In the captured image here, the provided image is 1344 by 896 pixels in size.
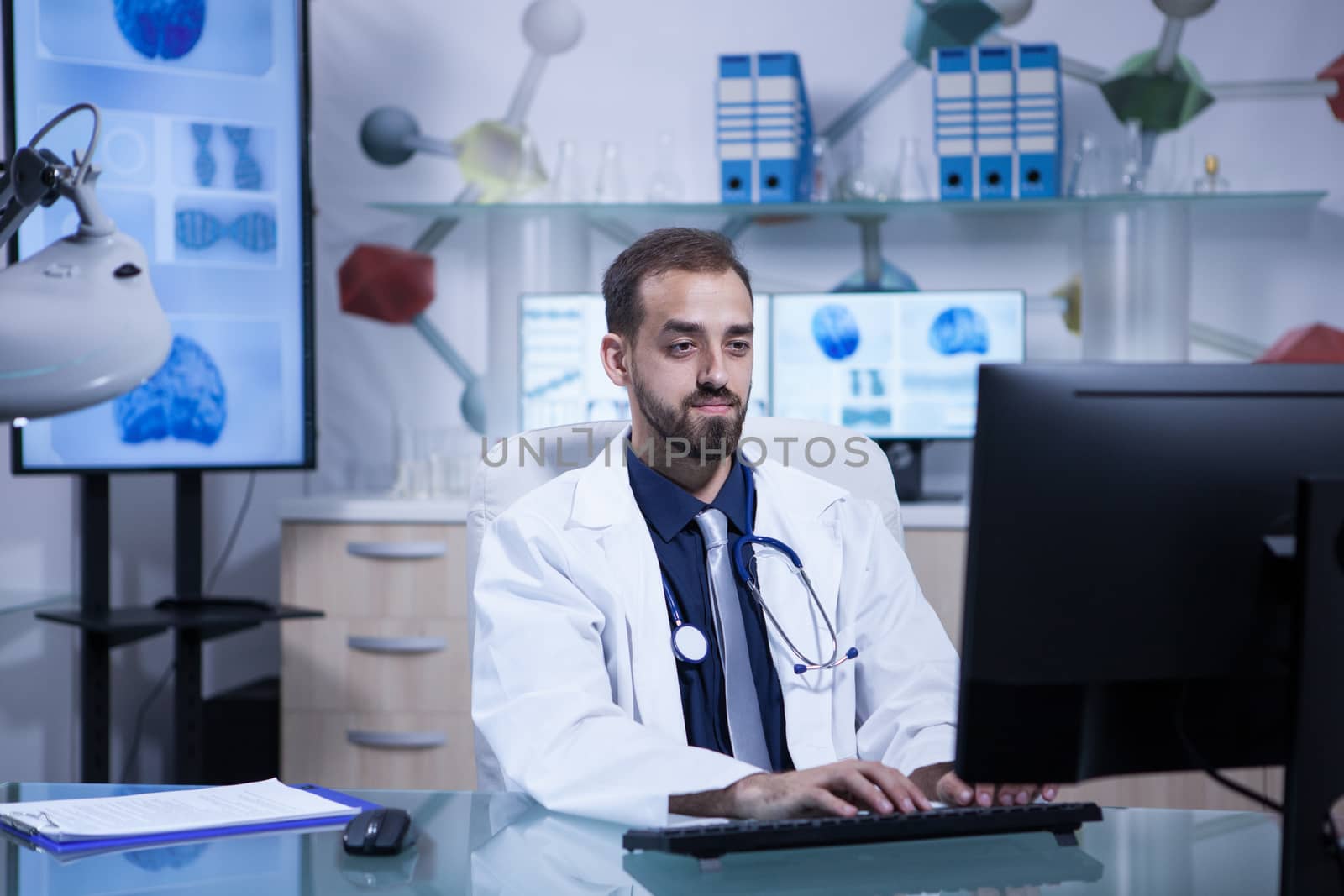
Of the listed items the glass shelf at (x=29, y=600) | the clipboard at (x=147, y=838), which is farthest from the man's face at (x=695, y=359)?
the glass shelf at (x=29, y=600)

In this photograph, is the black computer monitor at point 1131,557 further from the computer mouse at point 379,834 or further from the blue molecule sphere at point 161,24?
the blue molecule sphere at point 161,24

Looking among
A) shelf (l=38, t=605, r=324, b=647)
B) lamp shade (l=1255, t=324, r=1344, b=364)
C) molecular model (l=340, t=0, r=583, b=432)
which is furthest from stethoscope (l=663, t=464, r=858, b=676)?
lamp shade (l=1255, t=324, r=1344, b=364)

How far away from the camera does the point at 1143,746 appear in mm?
907

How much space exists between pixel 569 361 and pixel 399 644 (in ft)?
2.55

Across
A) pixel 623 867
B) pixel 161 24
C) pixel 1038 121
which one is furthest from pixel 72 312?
pixel 1038 121

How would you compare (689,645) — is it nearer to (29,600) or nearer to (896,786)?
(896,786)

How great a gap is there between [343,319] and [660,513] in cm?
210

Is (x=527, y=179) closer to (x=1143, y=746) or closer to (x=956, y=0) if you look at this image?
(x=956, y=0)

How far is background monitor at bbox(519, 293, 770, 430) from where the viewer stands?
3045mm

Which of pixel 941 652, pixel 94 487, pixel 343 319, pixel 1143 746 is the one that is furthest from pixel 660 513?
pixel 343 319

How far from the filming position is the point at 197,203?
8.71 feet

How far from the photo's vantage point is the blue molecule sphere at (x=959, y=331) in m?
3.00

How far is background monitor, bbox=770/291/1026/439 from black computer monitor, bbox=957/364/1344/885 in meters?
2.11

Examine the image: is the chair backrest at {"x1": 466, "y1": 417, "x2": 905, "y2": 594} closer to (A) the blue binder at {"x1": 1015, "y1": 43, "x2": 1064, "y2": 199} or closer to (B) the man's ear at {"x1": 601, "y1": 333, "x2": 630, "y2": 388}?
(B) the man's ear at {"x1": 601, "y1": 333, "x2": 630, "y2": 388}
